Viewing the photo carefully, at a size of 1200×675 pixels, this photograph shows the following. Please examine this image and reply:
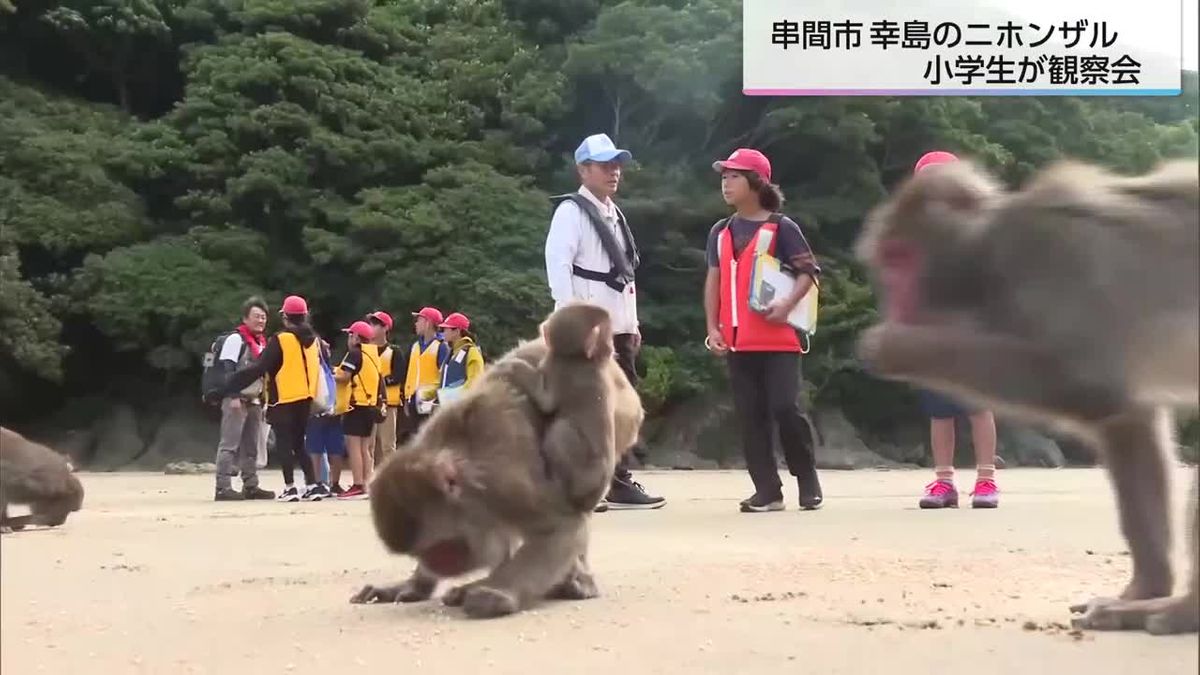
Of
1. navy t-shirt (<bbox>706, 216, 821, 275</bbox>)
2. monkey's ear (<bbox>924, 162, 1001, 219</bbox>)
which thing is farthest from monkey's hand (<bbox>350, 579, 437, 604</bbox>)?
monkey's ear (<bbox>924, 162, 1001, 219</bbox>)

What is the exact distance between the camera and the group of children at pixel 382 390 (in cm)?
369

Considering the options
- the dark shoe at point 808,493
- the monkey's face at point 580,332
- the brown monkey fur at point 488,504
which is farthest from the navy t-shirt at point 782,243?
the dark shoe at point 808,493

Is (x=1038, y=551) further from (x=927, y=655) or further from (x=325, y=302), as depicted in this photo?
(x=325, y=302)

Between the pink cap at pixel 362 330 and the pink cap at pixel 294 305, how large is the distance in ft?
2.88

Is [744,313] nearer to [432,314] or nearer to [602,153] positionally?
[602,153]

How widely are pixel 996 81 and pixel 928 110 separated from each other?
10 cm

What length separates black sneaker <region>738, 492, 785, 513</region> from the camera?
4.40m

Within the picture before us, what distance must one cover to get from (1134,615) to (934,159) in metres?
1.00

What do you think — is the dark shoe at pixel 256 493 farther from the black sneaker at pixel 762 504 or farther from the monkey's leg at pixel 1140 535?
the black sneaker at pixel 762 504

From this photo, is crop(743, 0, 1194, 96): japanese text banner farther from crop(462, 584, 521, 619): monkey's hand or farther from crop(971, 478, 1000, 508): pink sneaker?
crop(971, 478, 1000, 508): pink sneaker

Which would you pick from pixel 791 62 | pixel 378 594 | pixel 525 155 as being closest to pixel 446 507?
pixel 378 594

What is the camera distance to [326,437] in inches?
180

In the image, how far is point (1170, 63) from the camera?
2.88 feet

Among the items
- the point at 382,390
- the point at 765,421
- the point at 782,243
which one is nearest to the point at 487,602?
the point at 782,243
